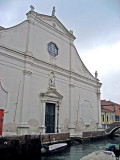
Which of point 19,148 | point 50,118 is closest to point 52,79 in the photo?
point 50,118

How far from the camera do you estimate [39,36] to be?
15.7 meters

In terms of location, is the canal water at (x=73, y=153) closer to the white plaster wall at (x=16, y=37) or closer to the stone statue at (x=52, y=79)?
the stone statue at (x=52, y=79)

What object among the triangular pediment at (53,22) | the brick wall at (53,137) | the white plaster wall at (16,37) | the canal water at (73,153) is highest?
the triangular pediment at (53,22)

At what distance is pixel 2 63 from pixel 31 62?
8.00 feet

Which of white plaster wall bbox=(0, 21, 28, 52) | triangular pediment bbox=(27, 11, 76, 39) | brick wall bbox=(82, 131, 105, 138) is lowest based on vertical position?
brick wall bbox=(82, 131, 105, 138)

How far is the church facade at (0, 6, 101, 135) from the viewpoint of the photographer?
12.5 meters

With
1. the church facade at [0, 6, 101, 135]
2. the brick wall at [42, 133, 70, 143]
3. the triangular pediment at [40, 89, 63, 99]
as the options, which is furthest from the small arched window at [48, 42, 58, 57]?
the brick wall at [42, 133, 70, 143]

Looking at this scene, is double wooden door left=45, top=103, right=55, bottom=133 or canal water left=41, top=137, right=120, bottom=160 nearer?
canal water left=41, top=137, right=120, bottom=160

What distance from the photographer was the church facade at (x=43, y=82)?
12.5 meters

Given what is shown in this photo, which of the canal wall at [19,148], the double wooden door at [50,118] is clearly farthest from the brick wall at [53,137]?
the canal wall at [19,148]

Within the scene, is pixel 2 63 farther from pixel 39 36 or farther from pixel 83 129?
pixel 83 129

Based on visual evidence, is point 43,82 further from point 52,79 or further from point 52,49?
point 52,49

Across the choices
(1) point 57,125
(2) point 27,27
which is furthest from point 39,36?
(1) point 57,125

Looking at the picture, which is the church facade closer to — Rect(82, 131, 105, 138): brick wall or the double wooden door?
the double wooden door
